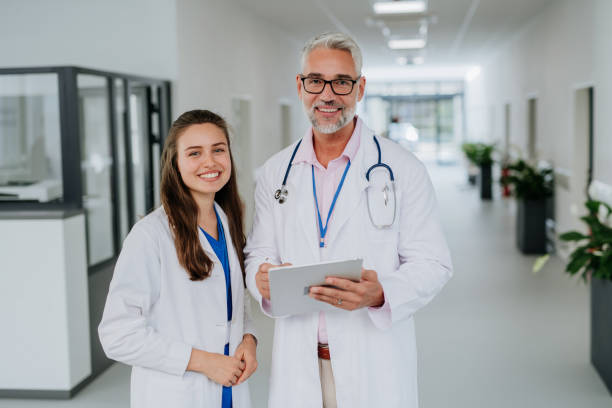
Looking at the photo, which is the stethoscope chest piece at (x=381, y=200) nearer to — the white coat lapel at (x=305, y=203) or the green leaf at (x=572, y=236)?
the white coat lapel at (x=305, y=203)

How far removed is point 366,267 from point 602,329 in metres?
2.78

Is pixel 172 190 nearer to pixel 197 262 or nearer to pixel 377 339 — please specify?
pixel 197 262

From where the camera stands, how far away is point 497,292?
6547 mm

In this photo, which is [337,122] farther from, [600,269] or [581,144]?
[581,144]

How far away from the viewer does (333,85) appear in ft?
6.52

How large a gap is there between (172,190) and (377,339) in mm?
760

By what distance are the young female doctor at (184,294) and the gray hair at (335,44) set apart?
0.35m

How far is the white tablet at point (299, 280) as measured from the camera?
5.61 ft

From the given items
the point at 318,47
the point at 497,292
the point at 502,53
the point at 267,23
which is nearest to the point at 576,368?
the point at 497,292

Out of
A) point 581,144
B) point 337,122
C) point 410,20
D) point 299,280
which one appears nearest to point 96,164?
point 337,122

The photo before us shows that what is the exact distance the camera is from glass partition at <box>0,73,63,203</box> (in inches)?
224

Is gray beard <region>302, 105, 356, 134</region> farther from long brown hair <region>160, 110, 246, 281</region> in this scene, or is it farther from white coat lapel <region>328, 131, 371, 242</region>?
long brown hair <region>160, 110, 246, 281</region>

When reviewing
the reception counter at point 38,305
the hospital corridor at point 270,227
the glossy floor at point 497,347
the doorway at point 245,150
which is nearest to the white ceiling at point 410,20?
the hospital corridor at point 270,227

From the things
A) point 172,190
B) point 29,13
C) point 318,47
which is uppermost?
point 29,13
